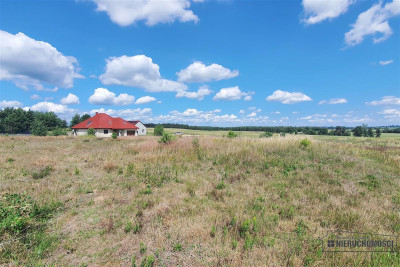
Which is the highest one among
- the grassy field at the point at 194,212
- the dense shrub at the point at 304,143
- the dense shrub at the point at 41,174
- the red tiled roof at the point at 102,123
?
the red tiled roof at the point at 102,123

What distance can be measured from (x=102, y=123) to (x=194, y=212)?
42.1 m

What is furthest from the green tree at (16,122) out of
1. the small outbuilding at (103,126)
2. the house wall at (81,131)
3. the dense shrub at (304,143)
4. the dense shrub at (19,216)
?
the dense shrub at (304,143)

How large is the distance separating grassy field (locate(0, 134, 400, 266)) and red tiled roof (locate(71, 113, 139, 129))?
33603 mm

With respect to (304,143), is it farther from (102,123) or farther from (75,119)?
(75,119)

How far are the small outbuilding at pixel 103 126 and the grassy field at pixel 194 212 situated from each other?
32736 millimetres

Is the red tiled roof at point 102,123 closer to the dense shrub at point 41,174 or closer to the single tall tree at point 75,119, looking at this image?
the single tall tree at point 75,119

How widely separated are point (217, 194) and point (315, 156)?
7241mm

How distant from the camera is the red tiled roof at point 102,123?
38250 millimetres

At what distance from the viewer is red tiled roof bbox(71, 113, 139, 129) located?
38.2 meters

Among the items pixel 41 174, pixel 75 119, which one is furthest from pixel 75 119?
pixel 41 174

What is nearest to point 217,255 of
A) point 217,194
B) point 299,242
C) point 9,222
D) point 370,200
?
point 299,242

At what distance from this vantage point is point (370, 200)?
4.85 m

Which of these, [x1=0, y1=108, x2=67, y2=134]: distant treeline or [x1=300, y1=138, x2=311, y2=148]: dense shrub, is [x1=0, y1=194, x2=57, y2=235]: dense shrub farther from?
[x1=0, y1=108, x2=67, y2=134]: distant treeline

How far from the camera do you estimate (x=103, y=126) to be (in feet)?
126
